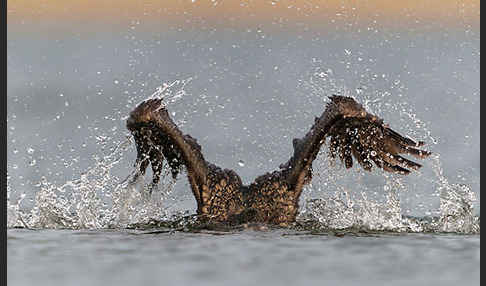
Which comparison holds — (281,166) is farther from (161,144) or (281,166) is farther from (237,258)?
(237,258)

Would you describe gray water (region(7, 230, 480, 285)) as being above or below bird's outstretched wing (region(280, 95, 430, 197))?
below

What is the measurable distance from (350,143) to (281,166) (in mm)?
814

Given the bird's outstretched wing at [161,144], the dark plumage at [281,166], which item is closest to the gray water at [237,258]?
the dark plumage at [281,166]

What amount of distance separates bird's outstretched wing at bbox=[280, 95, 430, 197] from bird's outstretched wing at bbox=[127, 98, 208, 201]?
1.00 metres

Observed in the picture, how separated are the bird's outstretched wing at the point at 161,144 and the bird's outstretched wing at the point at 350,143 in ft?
3.27

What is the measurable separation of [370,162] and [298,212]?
3.27 feet

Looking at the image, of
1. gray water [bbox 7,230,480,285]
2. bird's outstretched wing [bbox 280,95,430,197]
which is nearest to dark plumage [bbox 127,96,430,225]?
bird's outstretched wing [bbox 280,95,430,197]

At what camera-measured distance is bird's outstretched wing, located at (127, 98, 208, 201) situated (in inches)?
356

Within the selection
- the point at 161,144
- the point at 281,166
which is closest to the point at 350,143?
the point at 281,166

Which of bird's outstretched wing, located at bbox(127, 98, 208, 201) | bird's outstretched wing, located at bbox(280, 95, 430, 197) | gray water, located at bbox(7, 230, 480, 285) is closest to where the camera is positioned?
gray water, located at bbox(7, 230, 480, 285)

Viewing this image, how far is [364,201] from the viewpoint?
998 cm

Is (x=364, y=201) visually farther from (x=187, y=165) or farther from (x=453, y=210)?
(x=187, y=165)

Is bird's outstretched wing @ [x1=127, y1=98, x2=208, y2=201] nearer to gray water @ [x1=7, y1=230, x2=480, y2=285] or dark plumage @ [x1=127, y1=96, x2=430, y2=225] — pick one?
dark plumage @ [x1=127, y1=96, x2=430, y2=225]

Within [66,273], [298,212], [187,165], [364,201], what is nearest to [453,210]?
[364,201]
